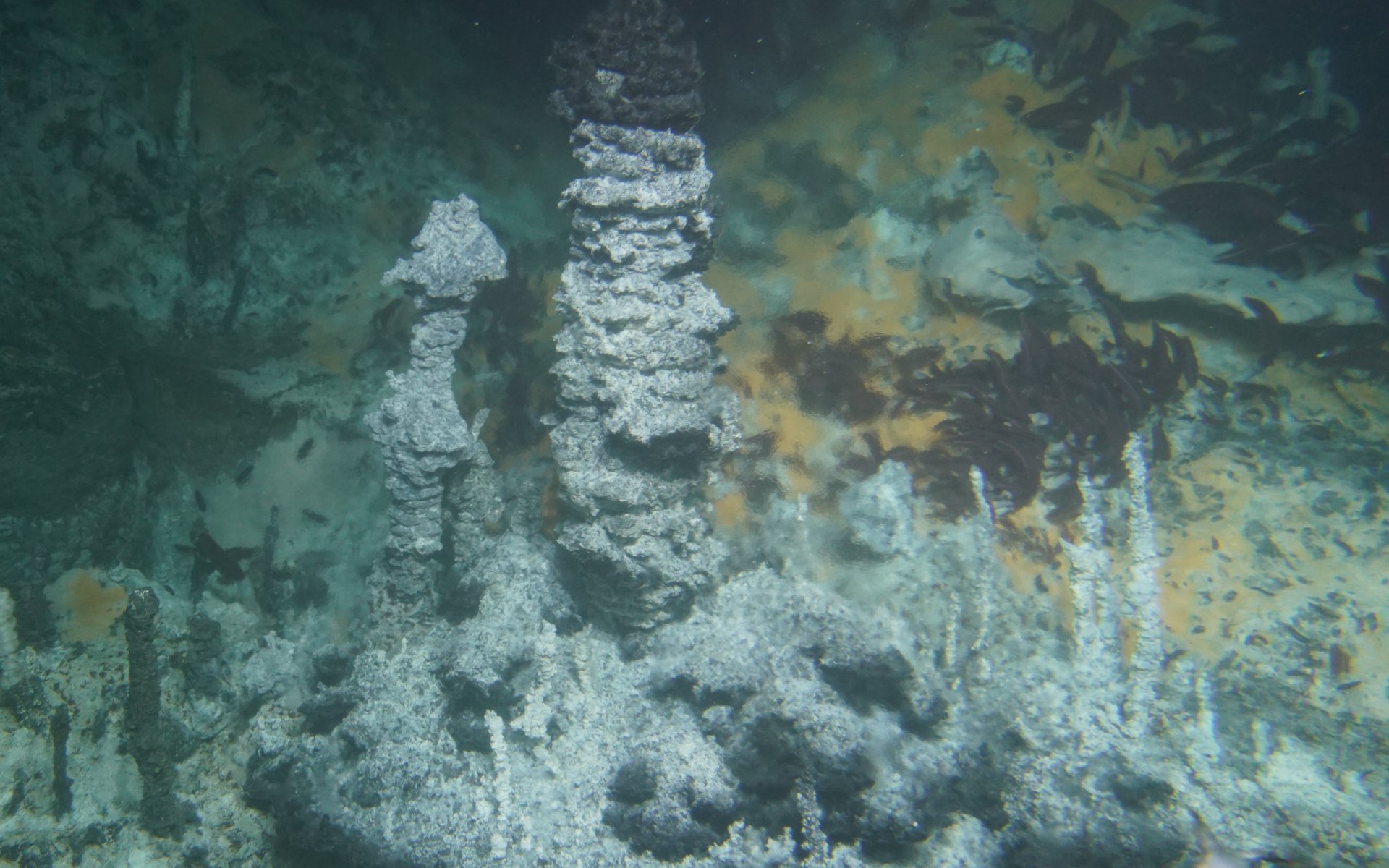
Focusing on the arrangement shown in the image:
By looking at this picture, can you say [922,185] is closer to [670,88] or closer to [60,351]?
[670,88]

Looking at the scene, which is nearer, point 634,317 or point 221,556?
point 634,317

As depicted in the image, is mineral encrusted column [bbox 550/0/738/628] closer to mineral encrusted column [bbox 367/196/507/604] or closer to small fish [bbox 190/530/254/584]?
mineral encrusted column [bbox 367/196/507/604]

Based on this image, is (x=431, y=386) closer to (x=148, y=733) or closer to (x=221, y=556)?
(x=221, y=556)

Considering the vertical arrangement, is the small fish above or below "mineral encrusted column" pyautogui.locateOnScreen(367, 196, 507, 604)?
below

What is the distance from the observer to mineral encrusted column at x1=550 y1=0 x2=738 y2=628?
371 centimetres

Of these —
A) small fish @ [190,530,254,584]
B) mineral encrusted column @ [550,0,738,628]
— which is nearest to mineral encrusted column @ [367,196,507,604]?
mineral encrusted column @ [550,0,738,628]

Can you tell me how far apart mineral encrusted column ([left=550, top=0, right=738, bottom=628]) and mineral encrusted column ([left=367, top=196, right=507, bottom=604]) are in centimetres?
58

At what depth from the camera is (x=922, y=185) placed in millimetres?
4734

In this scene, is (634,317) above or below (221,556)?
above

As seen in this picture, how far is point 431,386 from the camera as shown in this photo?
3955 millimetres

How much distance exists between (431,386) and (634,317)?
4.52ft

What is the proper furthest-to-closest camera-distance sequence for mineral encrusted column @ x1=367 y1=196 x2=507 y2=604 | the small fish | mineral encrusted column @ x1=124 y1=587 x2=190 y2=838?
the small fish, mineral encrusted column @ x1=367 y1=196 x2=507 y2=604, mineral encrusted column @ x1=124 y1=587 x2=190 y2=838

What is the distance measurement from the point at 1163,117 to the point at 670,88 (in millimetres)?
4165

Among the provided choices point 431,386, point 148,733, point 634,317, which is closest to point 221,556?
point 148,733
